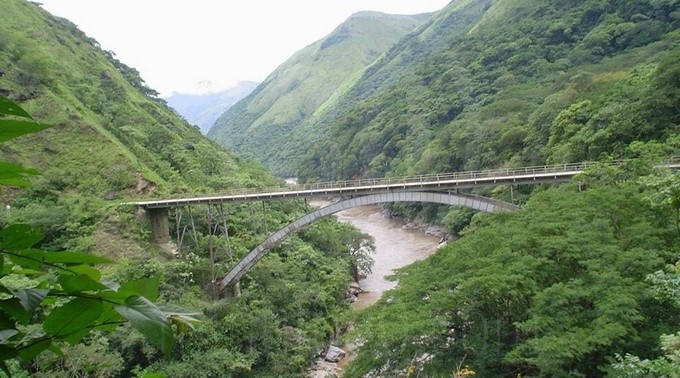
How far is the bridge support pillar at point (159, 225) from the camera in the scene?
2652 centimetres

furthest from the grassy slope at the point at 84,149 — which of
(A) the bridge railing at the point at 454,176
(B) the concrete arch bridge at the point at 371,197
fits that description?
(A) the bridge railing at the point at 454,176

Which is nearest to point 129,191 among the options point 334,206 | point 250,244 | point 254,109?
point 250,244

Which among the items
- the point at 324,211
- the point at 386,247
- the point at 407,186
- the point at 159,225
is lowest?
the point at 386,247

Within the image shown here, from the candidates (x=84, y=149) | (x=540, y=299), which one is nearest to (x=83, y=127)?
(x=84, y=149)

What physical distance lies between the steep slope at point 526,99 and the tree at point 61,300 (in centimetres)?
2815

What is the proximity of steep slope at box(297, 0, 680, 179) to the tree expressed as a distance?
28148mm

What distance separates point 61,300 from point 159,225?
27.8 metres

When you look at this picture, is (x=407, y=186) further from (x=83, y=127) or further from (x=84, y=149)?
(x=83, y=127)

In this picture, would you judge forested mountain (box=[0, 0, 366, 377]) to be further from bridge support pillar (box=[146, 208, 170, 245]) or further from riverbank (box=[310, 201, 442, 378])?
riverbank (box=[310, 201, 442, 378])

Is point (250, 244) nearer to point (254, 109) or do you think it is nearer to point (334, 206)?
point (334, 206)

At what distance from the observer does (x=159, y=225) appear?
26.7m

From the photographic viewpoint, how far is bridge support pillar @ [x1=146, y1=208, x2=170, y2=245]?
87.0 feet

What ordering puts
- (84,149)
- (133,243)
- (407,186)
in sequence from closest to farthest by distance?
(407,186)
(133,243)
(84,149)

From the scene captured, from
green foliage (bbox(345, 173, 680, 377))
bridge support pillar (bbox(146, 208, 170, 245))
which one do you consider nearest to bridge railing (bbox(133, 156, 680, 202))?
bridge support pillar (bbox(146, 208, 170, 245))
